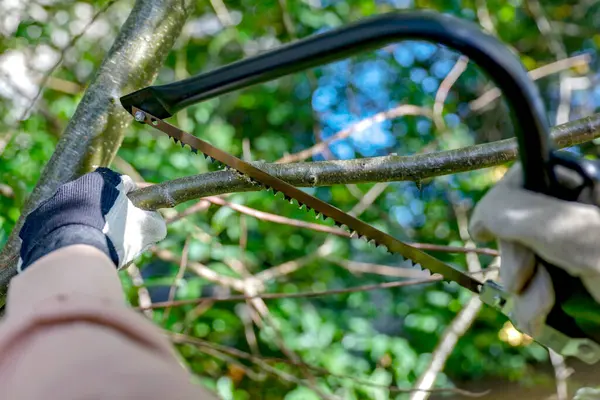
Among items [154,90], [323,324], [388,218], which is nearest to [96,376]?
[154,90]

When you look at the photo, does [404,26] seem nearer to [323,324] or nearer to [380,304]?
[323,324]

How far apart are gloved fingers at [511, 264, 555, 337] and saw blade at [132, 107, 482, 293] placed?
402mm

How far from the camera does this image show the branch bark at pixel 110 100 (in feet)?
3.84

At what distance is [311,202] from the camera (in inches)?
47.2

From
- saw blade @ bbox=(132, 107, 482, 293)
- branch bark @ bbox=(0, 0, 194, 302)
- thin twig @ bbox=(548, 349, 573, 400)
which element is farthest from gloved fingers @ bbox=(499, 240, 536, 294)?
thin twig @ bbox=(548, 349, 573, 400)

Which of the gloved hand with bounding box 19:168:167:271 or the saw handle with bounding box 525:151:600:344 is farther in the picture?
the gloved hand with bounding box 19:168:167:271

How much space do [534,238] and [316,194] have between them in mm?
2260

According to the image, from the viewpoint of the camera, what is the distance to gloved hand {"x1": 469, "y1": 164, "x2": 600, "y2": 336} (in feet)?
1.97

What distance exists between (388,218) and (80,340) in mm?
2362

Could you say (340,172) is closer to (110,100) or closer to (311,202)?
(311,202)

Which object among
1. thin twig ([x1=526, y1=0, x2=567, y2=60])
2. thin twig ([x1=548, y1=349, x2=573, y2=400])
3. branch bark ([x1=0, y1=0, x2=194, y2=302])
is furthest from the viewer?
thin twig ([x1=526, y1=0, x2=567, y2=60])

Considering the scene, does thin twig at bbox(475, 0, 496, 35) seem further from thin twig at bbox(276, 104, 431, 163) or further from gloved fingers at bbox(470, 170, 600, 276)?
gloved fingers at bbox(470, 170, 600, 276)

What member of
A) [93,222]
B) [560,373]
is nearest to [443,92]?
[560,373]

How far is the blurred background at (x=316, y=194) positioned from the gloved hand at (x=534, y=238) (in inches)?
53.0
